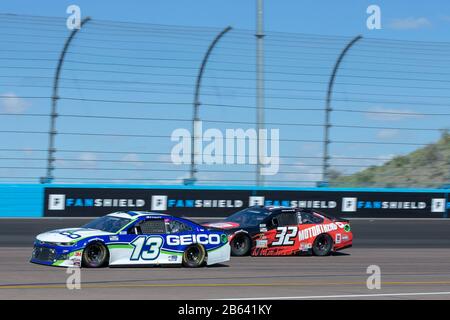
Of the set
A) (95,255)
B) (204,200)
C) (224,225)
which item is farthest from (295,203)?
(95,255)

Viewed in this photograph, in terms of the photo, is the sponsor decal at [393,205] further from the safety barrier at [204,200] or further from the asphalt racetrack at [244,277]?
the asphalt racetrack at [244,277]

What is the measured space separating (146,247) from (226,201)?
29.3 feet

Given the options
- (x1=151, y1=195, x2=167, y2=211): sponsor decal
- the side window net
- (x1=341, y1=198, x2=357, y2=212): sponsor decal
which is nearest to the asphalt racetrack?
the side window net

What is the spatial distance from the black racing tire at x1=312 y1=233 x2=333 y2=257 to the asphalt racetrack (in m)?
0.30

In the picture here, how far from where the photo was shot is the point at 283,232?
19.5 m

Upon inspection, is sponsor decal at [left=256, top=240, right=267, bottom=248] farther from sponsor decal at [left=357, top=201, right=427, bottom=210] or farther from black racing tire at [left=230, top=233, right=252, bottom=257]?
sponsor decal at [left=357, top=201, right=427, bottom=210]

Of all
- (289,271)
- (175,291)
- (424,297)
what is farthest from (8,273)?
(424,297)

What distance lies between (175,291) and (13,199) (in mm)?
10479

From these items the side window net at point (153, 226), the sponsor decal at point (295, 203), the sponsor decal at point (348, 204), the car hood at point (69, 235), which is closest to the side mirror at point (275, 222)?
the side window net at point (153, 226)

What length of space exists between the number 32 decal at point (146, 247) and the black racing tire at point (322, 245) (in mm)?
4804

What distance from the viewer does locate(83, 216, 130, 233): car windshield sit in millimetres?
15914

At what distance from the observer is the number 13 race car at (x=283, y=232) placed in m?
18.9

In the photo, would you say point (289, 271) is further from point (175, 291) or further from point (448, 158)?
point (448, 158)

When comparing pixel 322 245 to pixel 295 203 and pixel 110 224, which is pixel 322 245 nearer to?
pixel 295 203
